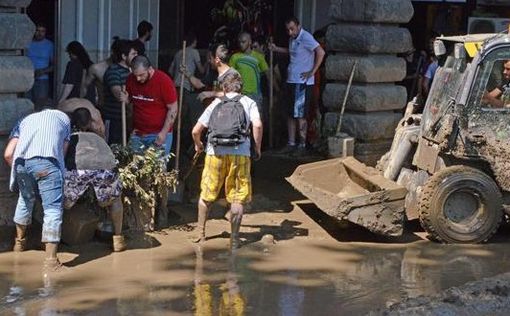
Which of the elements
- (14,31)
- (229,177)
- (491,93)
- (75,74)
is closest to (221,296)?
(229,177)

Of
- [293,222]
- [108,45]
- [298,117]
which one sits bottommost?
[293,222]

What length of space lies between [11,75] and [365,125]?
5.65 m

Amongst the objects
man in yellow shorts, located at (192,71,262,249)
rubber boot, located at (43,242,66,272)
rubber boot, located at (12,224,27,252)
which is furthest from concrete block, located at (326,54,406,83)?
rubber boot, located at (43,242,66,272)

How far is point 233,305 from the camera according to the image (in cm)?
757

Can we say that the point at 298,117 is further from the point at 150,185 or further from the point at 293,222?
the point at 150,185

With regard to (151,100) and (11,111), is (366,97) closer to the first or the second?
(151,100)

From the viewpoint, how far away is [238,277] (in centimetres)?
842

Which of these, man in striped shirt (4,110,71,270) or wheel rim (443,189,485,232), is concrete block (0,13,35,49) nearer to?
man in striped shirt (4,110,71,270)

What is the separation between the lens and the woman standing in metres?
11.4

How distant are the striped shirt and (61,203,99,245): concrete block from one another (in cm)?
68

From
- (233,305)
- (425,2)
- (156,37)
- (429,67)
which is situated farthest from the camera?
(425,2)

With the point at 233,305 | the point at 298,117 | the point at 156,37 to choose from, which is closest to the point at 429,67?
the point at 298,117

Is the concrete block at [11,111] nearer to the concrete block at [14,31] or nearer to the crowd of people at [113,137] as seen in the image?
the crowd of people at [113,137]

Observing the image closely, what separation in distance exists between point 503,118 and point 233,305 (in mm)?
3879
